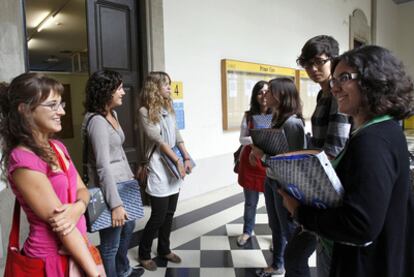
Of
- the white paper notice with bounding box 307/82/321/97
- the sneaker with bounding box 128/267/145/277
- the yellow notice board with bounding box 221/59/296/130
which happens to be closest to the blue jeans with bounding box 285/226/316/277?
the sneaker with bounding box 128/267/145/277

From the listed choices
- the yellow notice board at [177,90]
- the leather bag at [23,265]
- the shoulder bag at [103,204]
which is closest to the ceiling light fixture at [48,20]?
the yellow notice board at [177,90]

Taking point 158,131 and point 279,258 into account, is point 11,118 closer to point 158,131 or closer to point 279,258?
point 158,131

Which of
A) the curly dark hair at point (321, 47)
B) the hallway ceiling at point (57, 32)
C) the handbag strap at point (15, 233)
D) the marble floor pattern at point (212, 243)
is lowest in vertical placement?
the marble floor pattern at point (212, 243)

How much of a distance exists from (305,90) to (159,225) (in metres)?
5.07

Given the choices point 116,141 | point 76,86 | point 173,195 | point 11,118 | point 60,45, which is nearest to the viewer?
point 11,118

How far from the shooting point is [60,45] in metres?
7.80

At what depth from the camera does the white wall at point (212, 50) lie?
3709 millimetres

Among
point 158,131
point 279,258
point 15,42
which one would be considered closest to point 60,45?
point 15,42

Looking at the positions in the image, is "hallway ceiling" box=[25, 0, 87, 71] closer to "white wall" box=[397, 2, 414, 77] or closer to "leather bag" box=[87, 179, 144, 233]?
"leather bag" box=[87, 179, 144, 233]

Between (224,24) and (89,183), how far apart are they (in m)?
3.25

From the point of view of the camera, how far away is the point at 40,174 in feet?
3.35

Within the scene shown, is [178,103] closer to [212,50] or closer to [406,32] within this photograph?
[212,50]

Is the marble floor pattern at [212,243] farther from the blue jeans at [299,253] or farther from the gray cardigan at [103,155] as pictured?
the gray cardigan at [103,155]

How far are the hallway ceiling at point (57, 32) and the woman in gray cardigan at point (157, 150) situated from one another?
358cm
